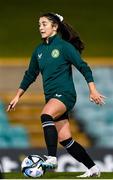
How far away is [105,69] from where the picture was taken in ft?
46.5

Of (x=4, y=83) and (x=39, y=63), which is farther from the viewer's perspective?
(x=4, y=83)

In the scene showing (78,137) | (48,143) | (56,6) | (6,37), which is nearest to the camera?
(48,143)

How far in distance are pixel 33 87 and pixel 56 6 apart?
3945mm

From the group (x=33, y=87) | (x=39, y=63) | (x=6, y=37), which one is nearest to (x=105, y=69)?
(x=33, y=87)

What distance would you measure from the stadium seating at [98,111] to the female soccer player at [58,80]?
20.7 feet

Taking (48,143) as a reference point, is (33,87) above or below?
below

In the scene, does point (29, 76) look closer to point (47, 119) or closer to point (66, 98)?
point (66, 98)

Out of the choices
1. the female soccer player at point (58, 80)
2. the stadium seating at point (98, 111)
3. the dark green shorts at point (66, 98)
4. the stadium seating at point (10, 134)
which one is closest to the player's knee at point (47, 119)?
the female soccer player at point (58, 80)

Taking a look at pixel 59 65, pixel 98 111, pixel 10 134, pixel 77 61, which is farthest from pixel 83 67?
pixel 98 111

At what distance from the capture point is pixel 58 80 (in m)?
7.11

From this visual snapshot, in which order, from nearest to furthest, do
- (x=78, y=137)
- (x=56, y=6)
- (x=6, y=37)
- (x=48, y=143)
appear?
(x=48, y=143) → (x=78, y=137) → (x=6, y=37) → (x=56, y=6)

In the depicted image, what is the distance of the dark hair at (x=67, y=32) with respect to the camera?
7.29m

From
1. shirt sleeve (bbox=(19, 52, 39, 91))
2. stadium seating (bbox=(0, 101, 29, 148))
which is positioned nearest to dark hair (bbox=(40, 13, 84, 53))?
shirt sleeve (bbox=(19, 52, 39, 91))

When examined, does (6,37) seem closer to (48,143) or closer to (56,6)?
(56,6)
